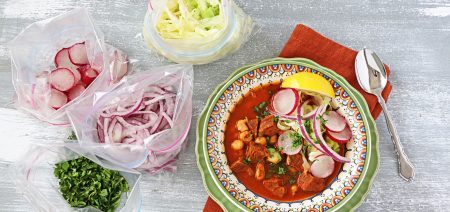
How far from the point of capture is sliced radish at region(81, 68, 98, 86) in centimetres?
244

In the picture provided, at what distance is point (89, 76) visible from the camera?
2438 millimetres

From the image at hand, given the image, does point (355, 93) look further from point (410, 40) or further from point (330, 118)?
point (410, 40)

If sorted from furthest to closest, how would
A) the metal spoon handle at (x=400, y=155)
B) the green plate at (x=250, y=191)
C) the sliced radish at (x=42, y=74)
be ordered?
the sliced radish at (x=42, y=74), the metal spoon handle at (x=400, y=155), the green plate at (x=250, y=191)

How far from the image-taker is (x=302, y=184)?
2.25 metres

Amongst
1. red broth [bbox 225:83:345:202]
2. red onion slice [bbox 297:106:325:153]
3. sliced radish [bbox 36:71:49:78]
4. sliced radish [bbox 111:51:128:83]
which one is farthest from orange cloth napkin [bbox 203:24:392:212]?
sliced radish [bbox 36:71:49:78]

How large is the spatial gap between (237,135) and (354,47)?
0.69 meters

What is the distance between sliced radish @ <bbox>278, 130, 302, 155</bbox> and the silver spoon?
0.39 metres

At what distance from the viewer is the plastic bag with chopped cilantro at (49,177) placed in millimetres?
2297

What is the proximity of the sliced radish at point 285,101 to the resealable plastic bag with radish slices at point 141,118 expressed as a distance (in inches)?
14.1

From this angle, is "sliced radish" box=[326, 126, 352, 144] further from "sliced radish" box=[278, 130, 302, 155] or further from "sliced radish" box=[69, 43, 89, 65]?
"sliced radish" box=[69, 43, 89, 65]

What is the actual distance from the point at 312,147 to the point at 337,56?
0.44m

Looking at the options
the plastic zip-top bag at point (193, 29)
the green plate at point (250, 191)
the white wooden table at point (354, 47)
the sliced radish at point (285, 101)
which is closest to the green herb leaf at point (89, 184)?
the white wooden table at point (354, 47)

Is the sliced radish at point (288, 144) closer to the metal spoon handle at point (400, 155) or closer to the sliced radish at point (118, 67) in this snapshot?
the metal spoon handle at point (400, 155)

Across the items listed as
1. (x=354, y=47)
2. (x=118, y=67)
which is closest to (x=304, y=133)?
(x=354, y=47)
